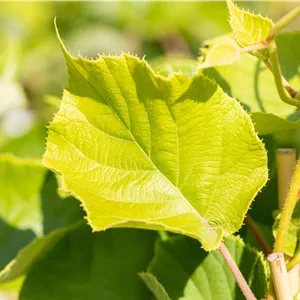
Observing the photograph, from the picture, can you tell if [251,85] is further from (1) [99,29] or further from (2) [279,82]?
(1) [99,29]

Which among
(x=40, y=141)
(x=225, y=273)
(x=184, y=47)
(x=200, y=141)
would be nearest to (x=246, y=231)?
(x=225, y=273)

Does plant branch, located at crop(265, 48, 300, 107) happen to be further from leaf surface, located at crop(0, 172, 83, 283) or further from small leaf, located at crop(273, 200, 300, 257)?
leaf surface, located at crop(0, 172, 83, 283)

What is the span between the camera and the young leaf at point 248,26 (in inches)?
16.5

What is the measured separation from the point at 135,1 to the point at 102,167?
2.19 meters

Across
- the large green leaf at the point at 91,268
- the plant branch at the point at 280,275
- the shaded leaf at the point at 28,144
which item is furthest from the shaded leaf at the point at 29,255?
the shaded leaf at the point at 28,144

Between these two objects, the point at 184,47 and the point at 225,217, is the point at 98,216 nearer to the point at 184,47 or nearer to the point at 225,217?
the point at 225,217

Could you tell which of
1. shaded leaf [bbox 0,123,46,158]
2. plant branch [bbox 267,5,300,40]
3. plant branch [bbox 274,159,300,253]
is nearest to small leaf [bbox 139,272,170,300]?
plant branch [bbox 274,159,300,253]

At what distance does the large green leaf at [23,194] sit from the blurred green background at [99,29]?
1.53 m

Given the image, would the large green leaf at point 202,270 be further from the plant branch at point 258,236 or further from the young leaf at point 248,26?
the young leaf at point 248,26

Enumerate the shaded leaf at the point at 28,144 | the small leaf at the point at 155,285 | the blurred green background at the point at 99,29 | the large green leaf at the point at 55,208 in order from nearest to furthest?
the small leaf at the point at 155,285 < the large green leaf at the point at 55,208 < the shaded leaf at the point at 28,144 < the blurred green background at the point at 99,29

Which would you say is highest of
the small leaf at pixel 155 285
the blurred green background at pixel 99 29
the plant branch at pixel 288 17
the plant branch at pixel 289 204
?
the plant branch at pixel 288 17

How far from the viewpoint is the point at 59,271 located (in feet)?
1.99

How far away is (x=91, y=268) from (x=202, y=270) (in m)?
0.12

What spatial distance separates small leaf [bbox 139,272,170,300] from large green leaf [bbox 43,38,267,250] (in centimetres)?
8
